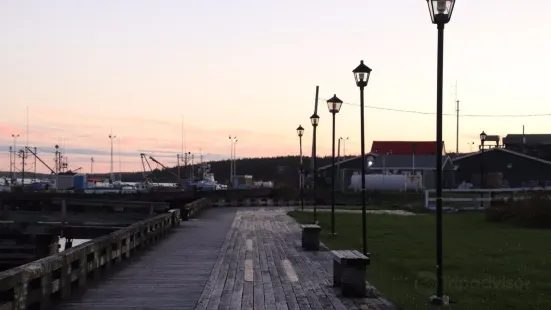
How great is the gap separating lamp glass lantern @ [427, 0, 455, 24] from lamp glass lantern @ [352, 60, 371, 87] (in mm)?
6937

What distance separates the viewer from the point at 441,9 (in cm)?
1083

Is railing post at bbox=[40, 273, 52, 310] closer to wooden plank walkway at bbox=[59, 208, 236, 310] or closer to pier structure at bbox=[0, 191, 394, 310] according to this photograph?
pier structure at bbox=[0, 191, 394, 310]

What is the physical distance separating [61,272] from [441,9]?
7.71m

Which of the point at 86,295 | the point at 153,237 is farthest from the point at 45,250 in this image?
the point at 86,295

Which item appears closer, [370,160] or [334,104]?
[334,104]

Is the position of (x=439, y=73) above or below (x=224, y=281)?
above

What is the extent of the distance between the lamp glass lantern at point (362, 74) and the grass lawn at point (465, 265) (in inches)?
189

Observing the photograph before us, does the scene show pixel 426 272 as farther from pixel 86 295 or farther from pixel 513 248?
pixel 86 295

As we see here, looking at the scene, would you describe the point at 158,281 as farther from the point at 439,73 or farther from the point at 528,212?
the point at 528,212

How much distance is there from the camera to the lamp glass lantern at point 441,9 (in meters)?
10.8

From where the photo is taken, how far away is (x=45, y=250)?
77.2ft

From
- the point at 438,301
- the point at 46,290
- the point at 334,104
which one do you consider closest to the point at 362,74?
the point at 334,104

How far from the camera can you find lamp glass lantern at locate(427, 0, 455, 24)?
10.8 m

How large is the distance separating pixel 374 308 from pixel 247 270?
18.1 ft
